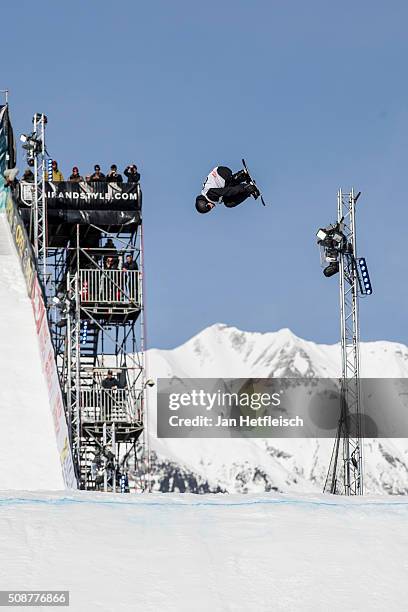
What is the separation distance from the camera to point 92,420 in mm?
29453

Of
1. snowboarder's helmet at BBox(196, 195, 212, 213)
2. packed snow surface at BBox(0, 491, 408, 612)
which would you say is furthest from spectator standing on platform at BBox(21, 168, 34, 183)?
packed snow surface at BBox(0, 491, 408, 612)

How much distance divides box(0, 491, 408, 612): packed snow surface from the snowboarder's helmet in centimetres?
827

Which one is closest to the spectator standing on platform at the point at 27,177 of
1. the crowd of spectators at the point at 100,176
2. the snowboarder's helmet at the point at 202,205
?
the crowd of spectators at the point at 100,176

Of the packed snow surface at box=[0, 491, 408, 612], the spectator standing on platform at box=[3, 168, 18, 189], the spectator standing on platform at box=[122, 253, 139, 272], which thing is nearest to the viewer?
the packed snow surface at box=[0, 491, 408, 612]

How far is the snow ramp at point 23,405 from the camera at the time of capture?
15.6m

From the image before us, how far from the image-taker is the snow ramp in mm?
15586

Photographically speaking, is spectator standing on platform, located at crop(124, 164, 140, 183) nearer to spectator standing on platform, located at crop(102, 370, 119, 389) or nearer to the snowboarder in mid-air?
spectator standing on platform, located at crop(102, 370, 119, 389)

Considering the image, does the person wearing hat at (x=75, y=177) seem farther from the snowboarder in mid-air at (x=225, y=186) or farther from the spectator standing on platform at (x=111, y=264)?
the snowboarder in mid-air at (x=225, y=186)

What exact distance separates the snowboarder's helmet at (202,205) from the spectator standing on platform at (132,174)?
36.3ft

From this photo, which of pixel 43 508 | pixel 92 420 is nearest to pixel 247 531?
pixel 43 508

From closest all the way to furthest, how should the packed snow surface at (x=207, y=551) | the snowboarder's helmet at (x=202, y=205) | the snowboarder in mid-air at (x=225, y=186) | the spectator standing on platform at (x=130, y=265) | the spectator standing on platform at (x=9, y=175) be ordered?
the packed snow surface at (x=207, y=551) < the snowboarder in mid-air at (x=225, y=186) < the snowboarder's helmet at (x=202, y=205) < the spectator standing on platform at (x=9, y=175) < the spectator standing on platform at (x=130, y=265)

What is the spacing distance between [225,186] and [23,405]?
406 centimetres

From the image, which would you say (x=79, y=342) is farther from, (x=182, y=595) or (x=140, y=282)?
(x=182, y=595)

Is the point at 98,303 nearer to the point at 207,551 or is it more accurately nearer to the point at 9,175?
the point at 9,175
